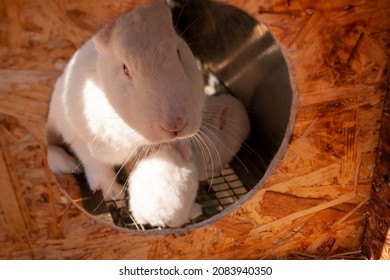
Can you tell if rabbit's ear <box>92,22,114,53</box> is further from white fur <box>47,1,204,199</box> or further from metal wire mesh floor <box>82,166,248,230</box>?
metal wire mesh floor <box>82,166,248,230</box>

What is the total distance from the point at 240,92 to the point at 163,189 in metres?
1.14

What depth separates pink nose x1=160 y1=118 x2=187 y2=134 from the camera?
5.16ft

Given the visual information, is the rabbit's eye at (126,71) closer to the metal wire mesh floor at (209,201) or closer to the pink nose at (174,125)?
the pink nose at (174,125)

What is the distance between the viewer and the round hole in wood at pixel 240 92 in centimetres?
234

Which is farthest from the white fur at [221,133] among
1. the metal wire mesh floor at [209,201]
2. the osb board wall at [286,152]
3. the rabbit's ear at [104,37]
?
the rabbit's ear at [104,37]

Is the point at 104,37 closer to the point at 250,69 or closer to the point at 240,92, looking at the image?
the point at 250,69

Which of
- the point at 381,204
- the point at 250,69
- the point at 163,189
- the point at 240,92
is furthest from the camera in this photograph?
the point at 240,92

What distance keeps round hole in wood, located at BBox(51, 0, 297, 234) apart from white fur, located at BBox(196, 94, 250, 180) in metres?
0.08

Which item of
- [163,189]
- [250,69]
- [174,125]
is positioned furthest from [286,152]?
[250,69]

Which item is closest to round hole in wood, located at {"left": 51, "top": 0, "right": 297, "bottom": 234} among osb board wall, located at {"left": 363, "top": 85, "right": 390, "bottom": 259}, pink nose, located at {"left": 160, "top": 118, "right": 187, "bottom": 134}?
osb board wall, located at {"left": 363, "top": 85, "right": 390, "bottom": 259}

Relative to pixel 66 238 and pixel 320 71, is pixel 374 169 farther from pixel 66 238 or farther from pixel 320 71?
pixel 66 238

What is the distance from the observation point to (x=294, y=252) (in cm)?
194

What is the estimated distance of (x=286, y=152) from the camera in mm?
1722
